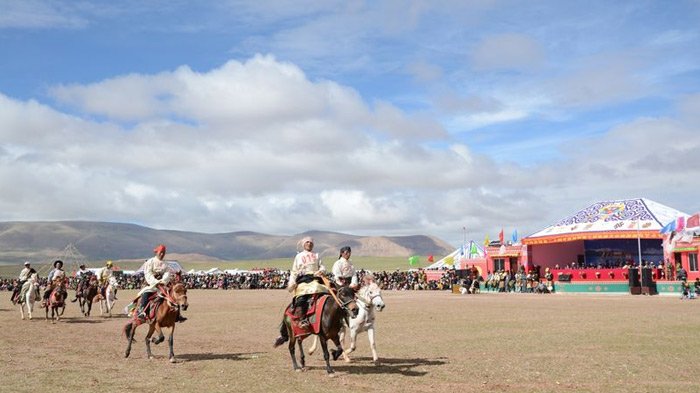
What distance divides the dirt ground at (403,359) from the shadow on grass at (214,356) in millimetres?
26

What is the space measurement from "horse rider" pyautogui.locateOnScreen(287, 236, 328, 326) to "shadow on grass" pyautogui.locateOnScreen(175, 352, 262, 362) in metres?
2.67

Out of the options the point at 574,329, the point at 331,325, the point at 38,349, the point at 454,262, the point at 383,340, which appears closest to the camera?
the point at 331,325

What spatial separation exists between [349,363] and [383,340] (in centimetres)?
455

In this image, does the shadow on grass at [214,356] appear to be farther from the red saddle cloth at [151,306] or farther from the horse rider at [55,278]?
the horse rider at [55,278]

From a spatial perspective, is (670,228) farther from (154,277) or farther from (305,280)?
(154,277)

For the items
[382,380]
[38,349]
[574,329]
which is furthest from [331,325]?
[574,329]

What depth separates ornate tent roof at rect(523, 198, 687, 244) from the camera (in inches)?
2290

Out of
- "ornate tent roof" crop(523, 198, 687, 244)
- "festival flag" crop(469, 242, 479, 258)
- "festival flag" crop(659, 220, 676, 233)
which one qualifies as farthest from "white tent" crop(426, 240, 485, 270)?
"festival flag" crop(659, 220, 676, 233)

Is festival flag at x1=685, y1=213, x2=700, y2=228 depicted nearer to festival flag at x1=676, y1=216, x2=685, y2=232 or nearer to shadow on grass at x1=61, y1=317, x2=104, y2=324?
festival flag at x1=676, y1=216, x2=685, y2=232

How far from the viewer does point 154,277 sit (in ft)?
50.5

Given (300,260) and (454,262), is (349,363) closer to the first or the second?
(300,260)

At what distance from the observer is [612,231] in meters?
59.1

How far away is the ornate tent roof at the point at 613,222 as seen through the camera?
5816cm

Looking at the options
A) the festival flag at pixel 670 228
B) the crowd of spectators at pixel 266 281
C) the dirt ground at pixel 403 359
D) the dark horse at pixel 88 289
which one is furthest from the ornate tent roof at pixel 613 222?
the dark horse at pixel 88 289
